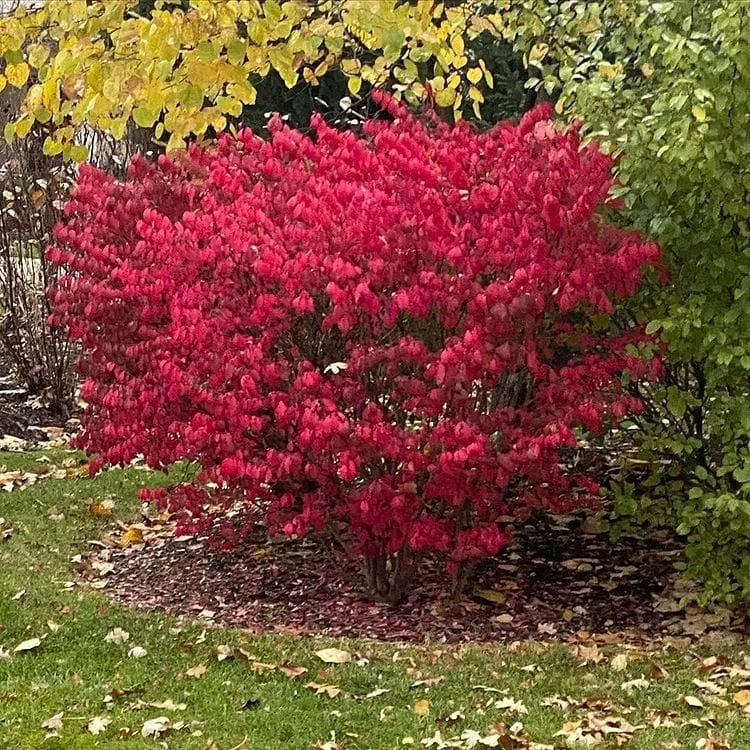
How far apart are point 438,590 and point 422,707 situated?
A: 1.66 meters

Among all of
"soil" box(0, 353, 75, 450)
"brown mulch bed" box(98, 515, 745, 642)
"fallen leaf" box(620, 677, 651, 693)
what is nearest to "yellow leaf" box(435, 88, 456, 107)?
"brown mulch bed" box(98, 515, 745, 642)

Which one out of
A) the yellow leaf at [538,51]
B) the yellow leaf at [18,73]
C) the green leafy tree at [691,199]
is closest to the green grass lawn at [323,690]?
the green leafy tree at [691,199]

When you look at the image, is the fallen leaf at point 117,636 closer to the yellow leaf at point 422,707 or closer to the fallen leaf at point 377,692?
the fallen leaf at point 377,692

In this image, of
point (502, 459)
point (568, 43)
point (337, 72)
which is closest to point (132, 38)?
point (502, 459)

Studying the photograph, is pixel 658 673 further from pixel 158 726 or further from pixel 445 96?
pixel 445 96

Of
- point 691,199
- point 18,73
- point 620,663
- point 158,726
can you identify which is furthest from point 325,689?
point 18,73

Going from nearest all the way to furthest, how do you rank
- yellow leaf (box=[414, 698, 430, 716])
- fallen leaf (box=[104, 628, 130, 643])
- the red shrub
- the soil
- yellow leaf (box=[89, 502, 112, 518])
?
1. yellow leaf (box=[414, 698, 430, 716])
2. the red shrub
3. fallen leaf (box=[104, 628, 130, 643])
4. yellow leaf (box=[89, 502, 112, 518])
5. the soil

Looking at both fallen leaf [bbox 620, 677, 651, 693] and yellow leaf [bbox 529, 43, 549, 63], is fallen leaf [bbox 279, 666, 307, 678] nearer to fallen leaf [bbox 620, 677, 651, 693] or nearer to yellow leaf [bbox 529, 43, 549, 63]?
fallen leaf [bbox 620, 677, 651, 693]

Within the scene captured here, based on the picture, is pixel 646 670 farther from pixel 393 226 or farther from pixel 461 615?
pixel 393 226

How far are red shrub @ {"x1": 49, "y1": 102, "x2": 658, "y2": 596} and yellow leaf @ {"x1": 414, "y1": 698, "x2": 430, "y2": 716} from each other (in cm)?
92

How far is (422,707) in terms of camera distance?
420cm

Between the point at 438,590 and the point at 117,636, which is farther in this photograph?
the point at 438,590

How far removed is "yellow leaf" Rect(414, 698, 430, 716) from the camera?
13.7 ft

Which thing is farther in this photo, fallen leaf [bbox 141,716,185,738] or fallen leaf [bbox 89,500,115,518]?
fallen leaf [bbox 89,500,115,518]
